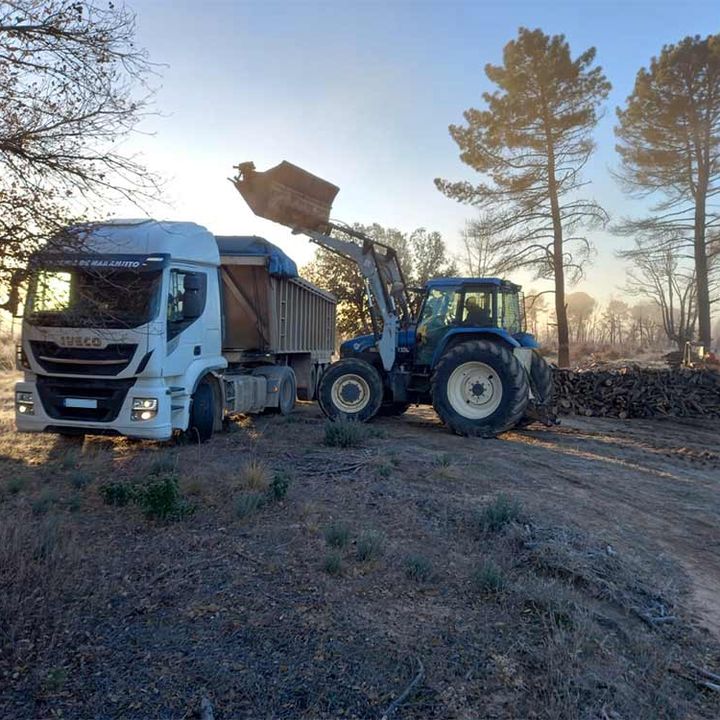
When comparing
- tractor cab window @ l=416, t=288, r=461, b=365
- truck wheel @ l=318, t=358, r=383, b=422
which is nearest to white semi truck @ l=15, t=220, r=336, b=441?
truck wheel @ l=318, t=358, r=383, b=422

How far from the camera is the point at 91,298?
6258mm

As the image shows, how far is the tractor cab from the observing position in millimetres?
10570

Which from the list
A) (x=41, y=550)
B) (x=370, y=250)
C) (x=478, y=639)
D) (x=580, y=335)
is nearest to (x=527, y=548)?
(x=478, y=639)

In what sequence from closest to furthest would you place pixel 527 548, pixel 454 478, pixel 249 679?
pixel 249 679
pixel 527 548
pixel 454 478

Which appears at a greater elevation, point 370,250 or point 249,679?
point 370,250

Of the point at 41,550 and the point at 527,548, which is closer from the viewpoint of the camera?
the point at 41,550

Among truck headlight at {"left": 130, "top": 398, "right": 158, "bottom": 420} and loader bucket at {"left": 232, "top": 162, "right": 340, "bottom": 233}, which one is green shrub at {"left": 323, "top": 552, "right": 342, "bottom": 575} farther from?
loader bucket at {"left": 232, "top": 162, "right": 340, "bottom": 233}

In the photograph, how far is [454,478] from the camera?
7062 millimetres

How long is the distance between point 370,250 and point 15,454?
712 centimetres

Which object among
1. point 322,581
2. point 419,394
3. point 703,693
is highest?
point 419,394

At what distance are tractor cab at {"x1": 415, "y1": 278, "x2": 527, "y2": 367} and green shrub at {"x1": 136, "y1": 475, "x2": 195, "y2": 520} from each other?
646cm

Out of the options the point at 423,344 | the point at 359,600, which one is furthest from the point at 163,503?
the point at 423,344

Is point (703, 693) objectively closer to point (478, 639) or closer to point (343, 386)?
point (478, 639)

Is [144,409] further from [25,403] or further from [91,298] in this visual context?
[91,298]
